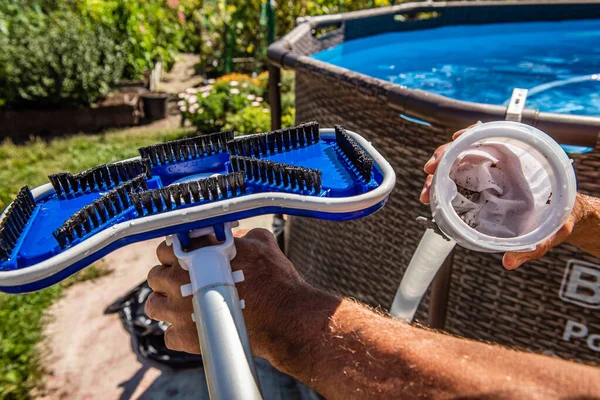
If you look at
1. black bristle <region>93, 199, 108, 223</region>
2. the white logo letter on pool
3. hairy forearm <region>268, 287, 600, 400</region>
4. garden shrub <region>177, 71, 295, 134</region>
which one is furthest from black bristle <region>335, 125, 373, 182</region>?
garden shrub <region>177, 71, 295, 134</region>

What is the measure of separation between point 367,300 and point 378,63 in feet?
8.69

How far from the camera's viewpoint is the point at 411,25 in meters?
4.99

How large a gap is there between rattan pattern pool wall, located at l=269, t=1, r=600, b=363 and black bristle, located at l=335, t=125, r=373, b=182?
61 cm

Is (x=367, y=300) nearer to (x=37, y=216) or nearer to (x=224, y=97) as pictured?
(x=37, y=216)

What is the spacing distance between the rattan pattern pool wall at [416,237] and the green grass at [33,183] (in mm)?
1690

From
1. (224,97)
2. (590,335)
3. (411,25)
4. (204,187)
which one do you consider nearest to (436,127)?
(590,335)

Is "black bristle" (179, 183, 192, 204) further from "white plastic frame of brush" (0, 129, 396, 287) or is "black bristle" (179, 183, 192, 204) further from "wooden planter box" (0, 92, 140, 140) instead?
"wooden planter box" (0, 92, 140, 140)

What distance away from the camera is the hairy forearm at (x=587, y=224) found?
121 centimetres

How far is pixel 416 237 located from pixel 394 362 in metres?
1.20

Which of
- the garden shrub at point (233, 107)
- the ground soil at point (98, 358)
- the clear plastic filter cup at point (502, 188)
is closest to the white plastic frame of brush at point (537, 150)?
the clear plastic filter cup at point (502, 188)

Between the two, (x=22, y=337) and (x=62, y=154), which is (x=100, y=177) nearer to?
(x=22, y=337)

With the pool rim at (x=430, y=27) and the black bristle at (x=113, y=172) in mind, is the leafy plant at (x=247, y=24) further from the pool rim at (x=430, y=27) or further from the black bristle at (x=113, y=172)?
the black bristle at (x=113, y=172)

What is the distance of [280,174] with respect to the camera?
0.92 metres

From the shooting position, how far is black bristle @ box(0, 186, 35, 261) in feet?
2.64
